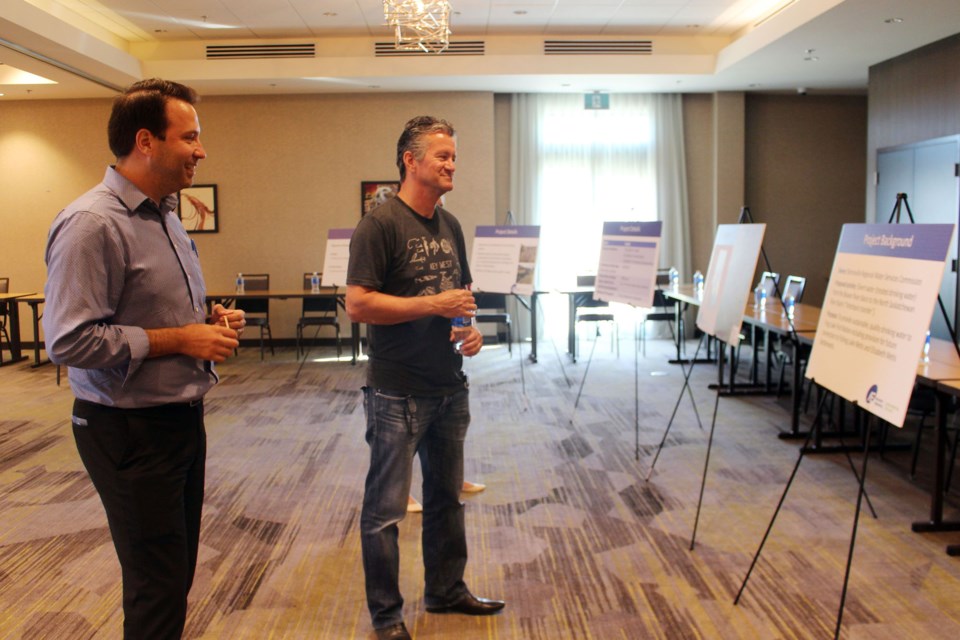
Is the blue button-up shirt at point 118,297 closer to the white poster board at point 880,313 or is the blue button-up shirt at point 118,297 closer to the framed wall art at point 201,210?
the white poster board at point 880,313

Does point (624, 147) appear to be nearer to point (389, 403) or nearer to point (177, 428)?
point (389, 403)

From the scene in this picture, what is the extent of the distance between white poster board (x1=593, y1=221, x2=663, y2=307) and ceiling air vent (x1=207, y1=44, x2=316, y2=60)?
17.5 feet

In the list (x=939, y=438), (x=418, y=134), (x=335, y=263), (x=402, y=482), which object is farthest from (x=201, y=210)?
(x=939, y=438)

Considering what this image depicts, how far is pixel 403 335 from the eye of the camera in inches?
102

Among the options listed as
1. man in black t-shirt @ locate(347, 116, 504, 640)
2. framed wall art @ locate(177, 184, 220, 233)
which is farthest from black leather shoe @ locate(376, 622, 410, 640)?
framed wall art @ locate(177, 184, 220, 233)

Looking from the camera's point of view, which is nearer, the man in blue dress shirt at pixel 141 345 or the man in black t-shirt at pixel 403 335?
the man in blue dress shirt at pixel 141 345

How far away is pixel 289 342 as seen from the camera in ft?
35.0

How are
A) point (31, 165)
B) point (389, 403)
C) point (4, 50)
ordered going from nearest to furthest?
point (389, 403), point (4, 50), point (31, 165)

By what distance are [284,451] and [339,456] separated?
405mm

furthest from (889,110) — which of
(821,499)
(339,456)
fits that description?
(339,456)

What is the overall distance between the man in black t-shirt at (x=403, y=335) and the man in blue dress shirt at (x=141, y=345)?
0.72m

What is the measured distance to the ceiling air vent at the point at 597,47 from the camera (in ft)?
30.3

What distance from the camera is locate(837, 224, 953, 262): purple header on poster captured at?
227cm

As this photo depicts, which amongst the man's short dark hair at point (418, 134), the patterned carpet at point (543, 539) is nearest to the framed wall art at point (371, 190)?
the patterned carpet at point (543, 539)
